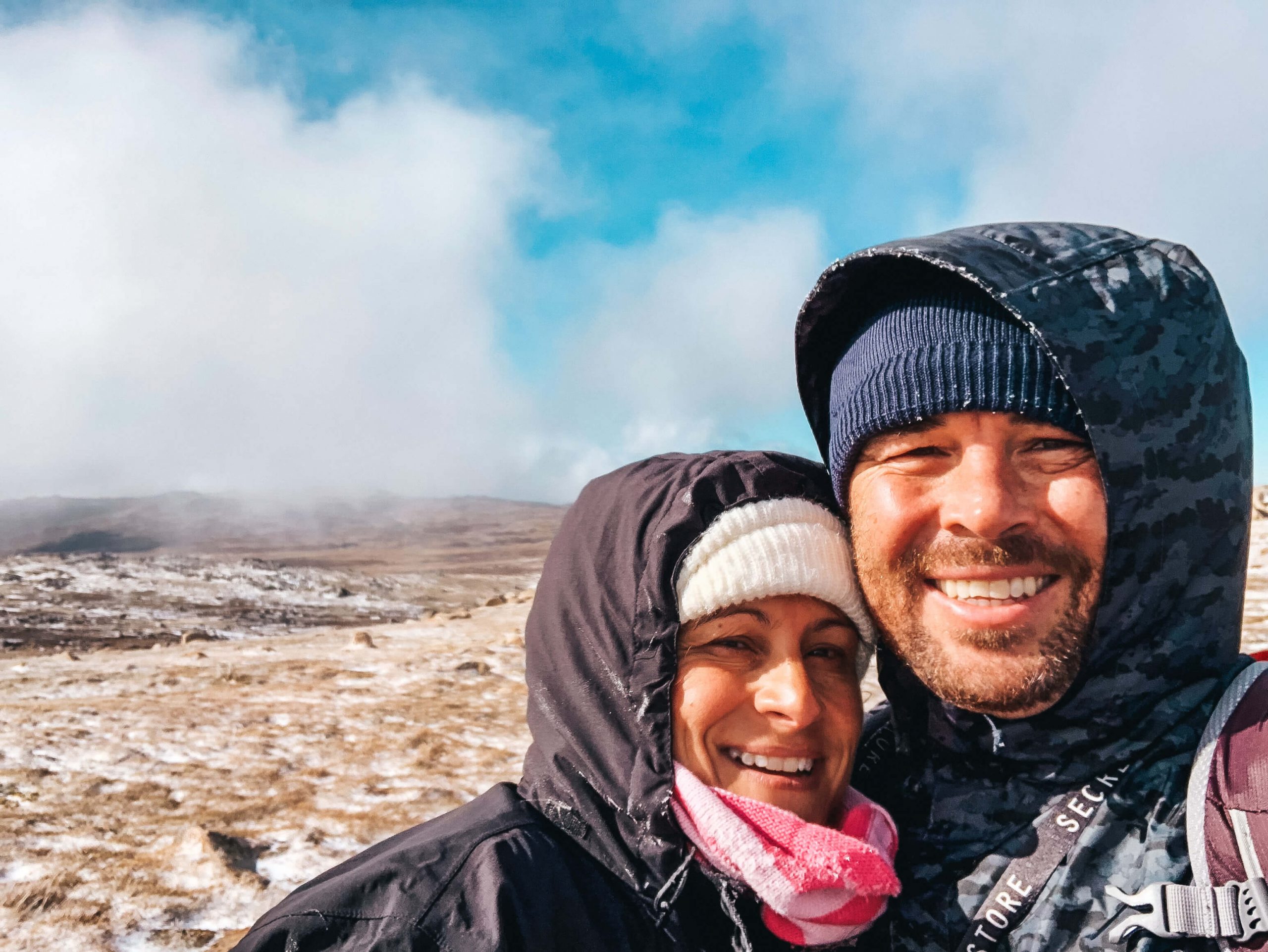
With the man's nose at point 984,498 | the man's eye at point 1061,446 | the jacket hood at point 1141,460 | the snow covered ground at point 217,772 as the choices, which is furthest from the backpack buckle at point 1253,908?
the snow covered ground at point 217,772

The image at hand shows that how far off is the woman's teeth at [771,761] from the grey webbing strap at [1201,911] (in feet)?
2.42

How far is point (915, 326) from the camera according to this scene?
203 cm

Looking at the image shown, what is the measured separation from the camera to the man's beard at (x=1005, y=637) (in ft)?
6.04

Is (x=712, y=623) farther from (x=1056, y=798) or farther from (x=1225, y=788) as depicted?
(x=1225, y=788)

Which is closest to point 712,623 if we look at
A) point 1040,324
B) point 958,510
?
point 958,510

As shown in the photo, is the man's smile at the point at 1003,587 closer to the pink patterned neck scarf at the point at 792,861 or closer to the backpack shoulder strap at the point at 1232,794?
the backpack shoulder strap at the point at 1232,794

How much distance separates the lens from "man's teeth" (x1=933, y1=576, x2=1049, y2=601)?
6.15 feet

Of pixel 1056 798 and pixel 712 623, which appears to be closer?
pixel 1056 798

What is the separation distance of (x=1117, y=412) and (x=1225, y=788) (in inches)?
29.5

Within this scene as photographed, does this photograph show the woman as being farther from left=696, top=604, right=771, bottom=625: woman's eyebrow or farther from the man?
the man

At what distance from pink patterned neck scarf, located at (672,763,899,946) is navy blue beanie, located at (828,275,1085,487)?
91 centimetres

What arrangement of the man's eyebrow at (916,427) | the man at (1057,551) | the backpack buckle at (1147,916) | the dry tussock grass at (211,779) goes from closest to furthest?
the backpack buckle at (1147,916)
the man at (1057,551)
the man's eyebrow at (916,427)
the dry tussock grass at (211,779)

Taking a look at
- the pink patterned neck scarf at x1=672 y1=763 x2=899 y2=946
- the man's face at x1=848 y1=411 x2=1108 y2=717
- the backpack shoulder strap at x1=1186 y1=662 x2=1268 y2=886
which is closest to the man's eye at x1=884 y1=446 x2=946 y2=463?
the man's face at x1=848 y1=411 x2=1108 y2=717

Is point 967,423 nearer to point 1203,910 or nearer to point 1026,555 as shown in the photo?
point 1026,555
